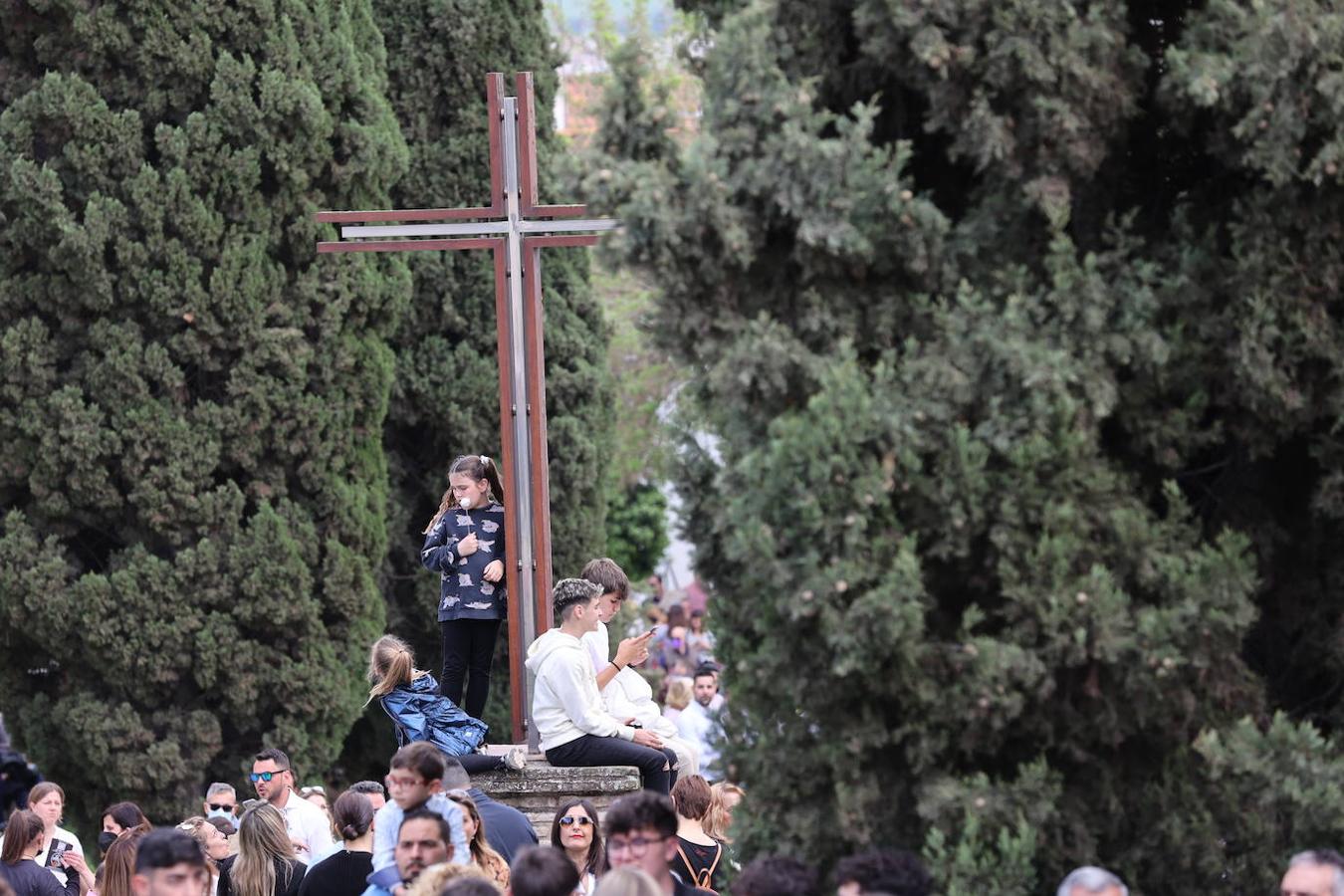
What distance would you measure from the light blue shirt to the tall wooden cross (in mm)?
3115

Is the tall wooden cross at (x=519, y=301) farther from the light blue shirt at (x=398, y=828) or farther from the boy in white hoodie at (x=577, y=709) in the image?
the light blue shirt at (x=398, y=828)

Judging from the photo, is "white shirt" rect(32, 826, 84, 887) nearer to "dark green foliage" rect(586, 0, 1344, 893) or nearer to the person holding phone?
the person holding phone

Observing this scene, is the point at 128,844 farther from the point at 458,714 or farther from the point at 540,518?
the point at 540,518

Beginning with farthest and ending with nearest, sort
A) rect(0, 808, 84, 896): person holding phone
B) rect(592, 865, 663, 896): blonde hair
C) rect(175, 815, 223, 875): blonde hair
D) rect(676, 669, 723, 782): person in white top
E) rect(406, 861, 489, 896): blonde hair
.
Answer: rect(676, 669, 723, 782): person in white top
rect(175, 815, 223, 875): blonde hair
rect(0, 808, 84, 896): person holding phone
rect(406, 861, 489, 896): blonde hair
rect(592, 865, 663, 896): blonde hair

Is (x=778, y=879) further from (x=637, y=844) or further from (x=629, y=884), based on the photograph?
(x=637, y=844)

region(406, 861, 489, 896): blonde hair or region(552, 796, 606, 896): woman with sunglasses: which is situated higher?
region(406, 861, 489, 896): blonde hair

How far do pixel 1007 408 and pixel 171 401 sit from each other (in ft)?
30.6

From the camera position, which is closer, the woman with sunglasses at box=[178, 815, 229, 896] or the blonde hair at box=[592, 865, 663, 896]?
the blonde hair at box=[592, 865, 663, 896]

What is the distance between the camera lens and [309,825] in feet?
34.7

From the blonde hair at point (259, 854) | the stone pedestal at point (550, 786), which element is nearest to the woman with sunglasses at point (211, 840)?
the blonde hair at point (259, 854)

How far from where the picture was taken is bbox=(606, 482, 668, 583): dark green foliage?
86.6 ft

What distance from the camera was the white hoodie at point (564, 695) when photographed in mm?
9273

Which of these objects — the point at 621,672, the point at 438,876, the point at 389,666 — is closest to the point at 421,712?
the point at 389,666

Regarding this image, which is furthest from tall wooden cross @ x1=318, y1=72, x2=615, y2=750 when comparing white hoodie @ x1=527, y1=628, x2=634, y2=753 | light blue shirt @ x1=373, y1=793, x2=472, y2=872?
light blue shirt @ x1=373, y1=793, x2=472, y2=872
